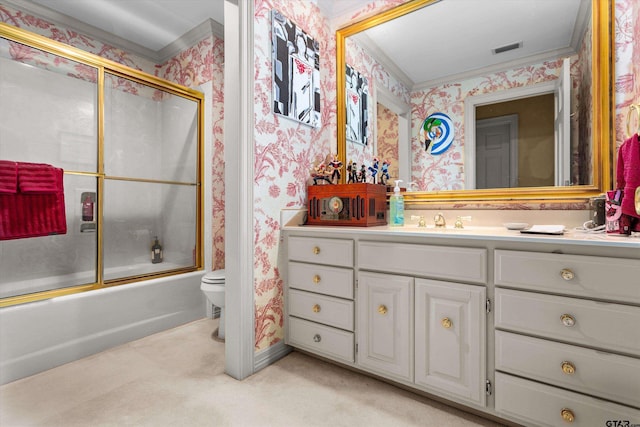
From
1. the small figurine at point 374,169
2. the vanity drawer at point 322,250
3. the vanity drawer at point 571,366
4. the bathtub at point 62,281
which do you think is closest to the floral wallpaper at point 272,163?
the vanity drawer at point 322,250

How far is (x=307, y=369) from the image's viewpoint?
178cm

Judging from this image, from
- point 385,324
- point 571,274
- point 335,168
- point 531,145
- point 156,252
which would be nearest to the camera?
point 571,274

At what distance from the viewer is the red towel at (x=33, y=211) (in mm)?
1848

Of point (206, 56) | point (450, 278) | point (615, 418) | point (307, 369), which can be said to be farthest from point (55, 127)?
point (615, 418)

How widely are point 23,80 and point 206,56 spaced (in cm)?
142

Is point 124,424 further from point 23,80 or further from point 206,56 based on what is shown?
point 206,56

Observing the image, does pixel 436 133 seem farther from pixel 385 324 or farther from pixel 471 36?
pixel 385 324

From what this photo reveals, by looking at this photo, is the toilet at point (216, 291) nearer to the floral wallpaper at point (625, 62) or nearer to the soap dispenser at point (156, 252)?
the soap dispenser at point (156, 252)

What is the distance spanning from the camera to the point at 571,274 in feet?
3.52

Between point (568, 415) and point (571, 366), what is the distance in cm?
18

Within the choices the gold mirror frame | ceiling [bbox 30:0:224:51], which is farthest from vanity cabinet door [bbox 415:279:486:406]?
ceiling [bbox 30:0:224:51]

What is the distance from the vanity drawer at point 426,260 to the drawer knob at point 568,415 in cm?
51

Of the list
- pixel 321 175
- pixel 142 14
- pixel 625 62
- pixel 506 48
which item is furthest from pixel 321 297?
pixel 142 14

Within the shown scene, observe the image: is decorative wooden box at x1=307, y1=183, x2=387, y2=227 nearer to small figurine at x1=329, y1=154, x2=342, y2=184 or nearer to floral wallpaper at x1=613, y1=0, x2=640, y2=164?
small figurine at x1=329, y1=154, x2=342, y2=184
